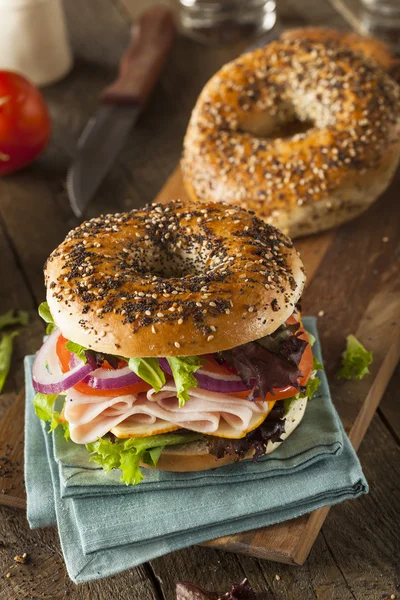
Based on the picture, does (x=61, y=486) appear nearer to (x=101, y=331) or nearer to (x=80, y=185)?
(x=101, y=331)

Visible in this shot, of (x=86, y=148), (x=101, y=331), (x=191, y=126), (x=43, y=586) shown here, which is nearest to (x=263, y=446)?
(x=101, y=331)

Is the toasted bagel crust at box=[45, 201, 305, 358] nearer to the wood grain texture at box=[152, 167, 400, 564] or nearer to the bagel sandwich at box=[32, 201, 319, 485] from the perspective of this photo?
the bagel sandwich at box=[32, 201, 319, 485]

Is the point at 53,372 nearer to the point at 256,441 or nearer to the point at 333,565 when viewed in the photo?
the point at 256,441

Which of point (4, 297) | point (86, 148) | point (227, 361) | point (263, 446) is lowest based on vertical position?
point (4, 297)

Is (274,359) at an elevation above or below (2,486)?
above

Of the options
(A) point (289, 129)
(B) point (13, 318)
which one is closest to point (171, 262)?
(B) point (13, 318)
